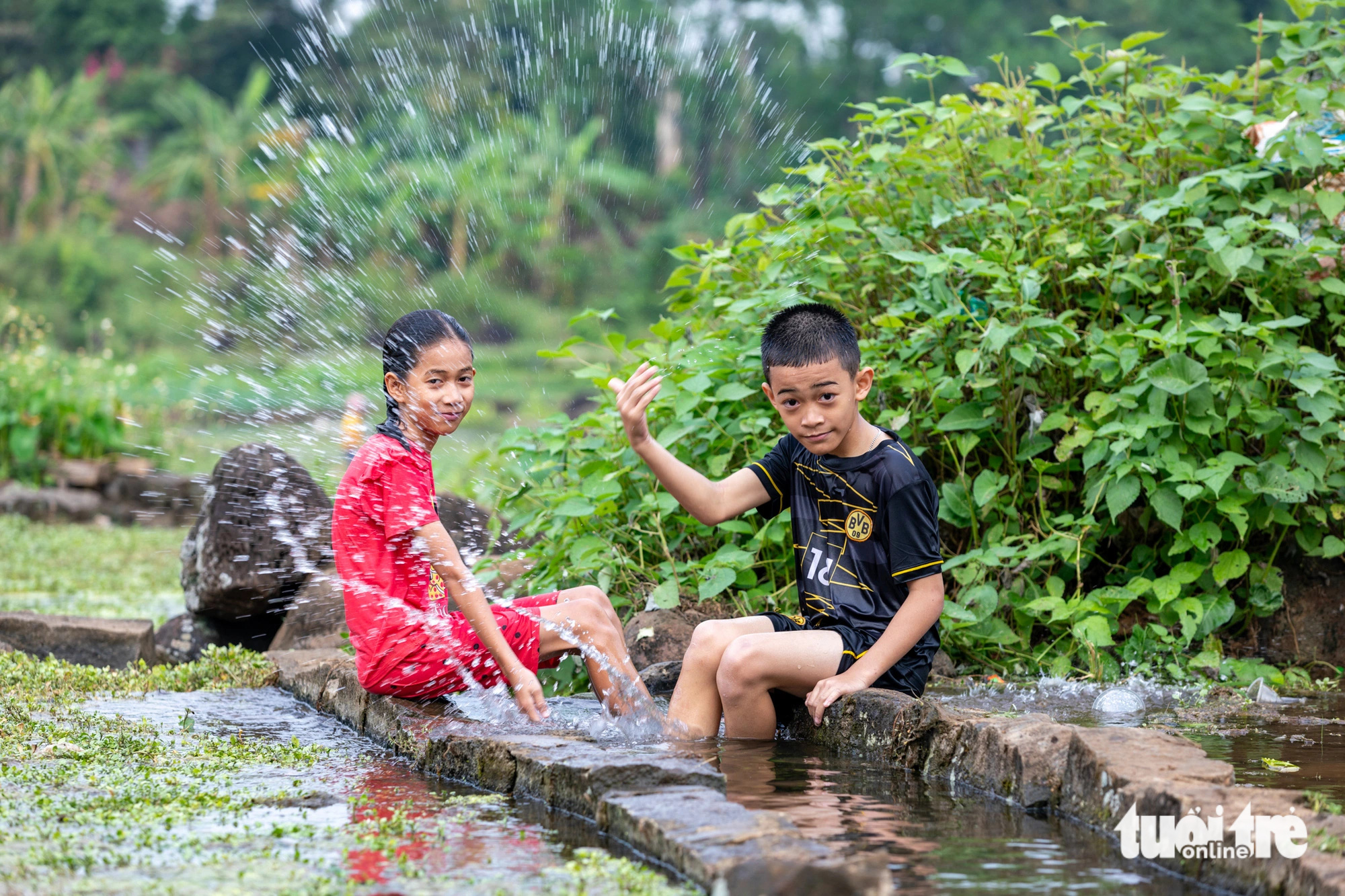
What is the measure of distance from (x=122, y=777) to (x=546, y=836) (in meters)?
1.24

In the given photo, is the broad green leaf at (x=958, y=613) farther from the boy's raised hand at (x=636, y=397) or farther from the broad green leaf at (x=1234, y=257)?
the broad green leaf at (x=1234, y=257)

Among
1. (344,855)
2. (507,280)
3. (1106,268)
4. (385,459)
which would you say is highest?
(507,280)

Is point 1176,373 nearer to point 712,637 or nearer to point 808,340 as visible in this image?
point 808,340

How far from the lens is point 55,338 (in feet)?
96.0

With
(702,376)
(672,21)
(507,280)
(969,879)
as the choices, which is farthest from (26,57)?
(969,879)

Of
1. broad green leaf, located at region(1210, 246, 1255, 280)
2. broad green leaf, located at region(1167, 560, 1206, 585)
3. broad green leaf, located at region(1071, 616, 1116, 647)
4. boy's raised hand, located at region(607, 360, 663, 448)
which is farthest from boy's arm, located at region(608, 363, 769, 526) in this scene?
broad green leaf, located at region(1210, 246, 1255, 280)

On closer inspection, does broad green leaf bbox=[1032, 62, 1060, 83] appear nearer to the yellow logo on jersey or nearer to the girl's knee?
the yellow logo on jersey

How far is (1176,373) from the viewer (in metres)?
4.51

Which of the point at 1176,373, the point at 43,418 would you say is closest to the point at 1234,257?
the point at 1176,373

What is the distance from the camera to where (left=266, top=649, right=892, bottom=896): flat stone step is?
82.2 inches

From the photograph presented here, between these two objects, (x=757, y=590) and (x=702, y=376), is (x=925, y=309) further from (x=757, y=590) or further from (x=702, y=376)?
(x=757, y=590)

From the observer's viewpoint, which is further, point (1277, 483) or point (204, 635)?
point (204, 635)

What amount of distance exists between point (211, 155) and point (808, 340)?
32151mm

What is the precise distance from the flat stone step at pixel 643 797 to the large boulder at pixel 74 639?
2012 millimetres
